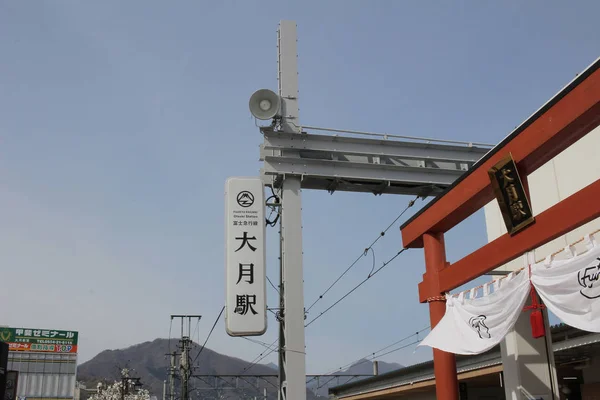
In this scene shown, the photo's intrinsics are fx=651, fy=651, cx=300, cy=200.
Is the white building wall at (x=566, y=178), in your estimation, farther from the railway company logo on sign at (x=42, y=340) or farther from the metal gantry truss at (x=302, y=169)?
the railway company logo on sign at (x=42, y=340)

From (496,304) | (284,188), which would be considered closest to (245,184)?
(284,188)

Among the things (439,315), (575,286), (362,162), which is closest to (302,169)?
(362,162)

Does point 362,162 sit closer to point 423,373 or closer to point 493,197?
point 493,197

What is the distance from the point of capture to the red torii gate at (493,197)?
25.6 feet

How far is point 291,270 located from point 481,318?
5.66m

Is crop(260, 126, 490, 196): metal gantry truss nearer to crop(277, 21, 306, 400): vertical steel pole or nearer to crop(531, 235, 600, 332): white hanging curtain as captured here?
crop(277, 21, 306, 400): vertical steel pole

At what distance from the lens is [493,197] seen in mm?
9984

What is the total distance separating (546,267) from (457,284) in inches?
82.0

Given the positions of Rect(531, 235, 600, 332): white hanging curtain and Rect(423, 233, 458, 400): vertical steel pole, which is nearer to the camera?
Rect(531, 235, 600, 332): white hanging curtain

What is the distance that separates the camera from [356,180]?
15.6m

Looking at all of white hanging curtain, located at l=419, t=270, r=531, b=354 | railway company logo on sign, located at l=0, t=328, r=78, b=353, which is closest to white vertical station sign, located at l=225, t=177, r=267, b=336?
white hanging curtain, located at l=419, t=270, r=531, b=354

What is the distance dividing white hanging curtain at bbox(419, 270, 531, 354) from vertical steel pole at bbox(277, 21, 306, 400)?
176 inches

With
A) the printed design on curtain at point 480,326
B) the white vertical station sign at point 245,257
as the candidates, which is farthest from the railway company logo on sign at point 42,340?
the printed design on curtain at point 480,326

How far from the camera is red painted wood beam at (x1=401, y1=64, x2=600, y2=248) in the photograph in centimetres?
779
